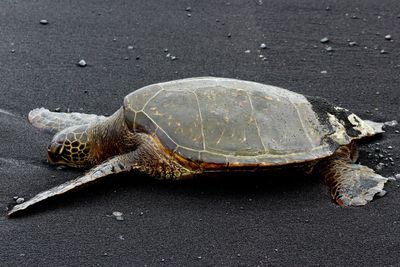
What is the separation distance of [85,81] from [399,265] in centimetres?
309

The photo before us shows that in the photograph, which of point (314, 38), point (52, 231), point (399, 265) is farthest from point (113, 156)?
point (314, 38)

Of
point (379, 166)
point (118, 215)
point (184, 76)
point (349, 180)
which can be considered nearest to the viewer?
point (118, 215)

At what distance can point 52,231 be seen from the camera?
3.09 metres

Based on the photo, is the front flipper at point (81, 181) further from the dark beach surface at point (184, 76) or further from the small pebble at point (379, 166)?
the small pebble at point (379, 166)

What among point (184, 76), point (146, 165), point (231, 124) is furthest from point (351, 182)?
point (184, 76)

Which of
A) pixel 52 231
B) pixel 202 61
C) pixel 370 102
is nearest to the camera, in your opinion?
pixel 52 231

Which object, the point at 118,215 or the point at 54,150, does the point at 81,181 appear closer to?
the point at 118,215

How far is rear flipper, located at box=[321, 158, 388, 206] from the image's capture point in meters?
3.37

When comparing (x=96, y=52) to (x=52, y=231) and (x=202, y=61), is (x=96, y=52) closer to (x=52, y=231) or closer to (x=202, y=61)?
(x=202, y=61)

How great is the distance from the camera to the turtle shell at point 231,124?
11.3ft

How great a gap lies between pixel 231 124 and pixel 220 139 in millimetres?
119

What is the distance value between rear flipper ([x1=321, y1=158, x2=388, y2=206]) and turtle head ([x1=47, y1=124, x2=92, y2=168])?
1528 millimetres

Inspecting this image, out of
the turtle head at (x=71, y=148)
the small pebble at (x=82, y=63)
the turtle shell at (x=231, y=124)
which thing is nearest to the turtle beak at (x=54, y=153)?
the turtle head at (x=71, y=148)

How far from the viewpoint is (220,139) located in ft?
11.4
